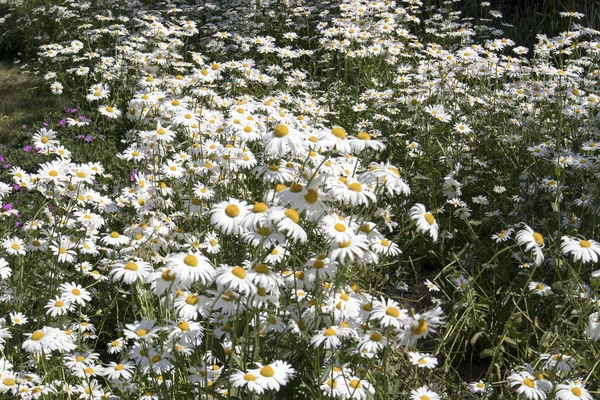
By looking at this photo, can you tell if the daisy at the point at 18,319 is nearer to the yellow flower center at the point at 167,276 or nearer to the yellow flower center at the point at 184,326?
the yellow flower center at the point at 184,326

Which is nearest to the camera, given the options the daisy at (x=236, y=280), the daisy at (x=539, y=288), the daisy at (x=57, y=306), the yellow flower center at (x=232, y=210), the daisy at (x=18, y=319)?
the daisy at (x=236, y=280)

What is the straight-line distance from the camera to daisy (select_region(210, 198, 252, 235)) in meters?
1.94

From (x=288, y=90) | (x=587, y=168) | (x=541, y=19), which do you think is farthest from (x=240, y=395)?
(x=541, y=19)

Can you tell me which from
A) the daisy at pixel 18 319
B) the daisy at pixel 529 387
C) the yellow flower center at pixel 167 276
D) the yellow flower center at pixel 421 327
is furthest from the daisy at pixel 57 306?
the daisy at pixel 529 387

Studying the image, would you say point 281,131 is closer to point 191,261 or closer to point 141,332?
point 191,261

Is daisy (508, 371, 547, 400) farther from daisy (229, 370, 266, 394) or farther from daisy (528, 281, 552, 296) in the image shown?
daisy (229, 370, 266, 394)

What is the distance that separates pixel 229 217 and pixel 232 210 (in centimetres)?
3

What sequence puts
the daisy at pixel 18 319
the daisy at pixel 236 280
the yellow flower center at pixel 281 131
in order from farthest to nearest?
the daisy at pixel 18 319 < the yellow flower center at pixel 281 131 < the daisy at pixel 236 280

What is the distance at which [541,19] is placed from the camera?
7055mm

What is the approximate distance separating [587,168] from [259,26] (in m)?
3.75

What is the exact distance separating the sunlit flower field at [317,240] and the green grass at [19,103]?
33 centimetres

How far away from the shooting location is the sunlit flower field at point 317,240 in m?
1.98

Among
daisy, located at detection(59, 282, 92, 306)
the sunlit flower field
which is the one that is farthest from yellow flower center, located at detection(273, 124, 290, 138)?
daisy, located at detection(59, 282, 92, 306)

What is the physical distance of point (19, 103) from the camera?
6.16 metres
